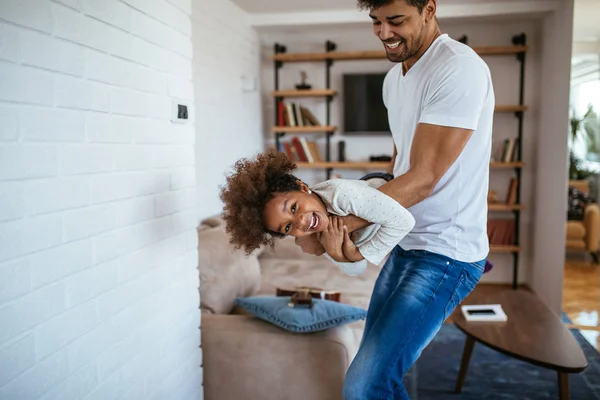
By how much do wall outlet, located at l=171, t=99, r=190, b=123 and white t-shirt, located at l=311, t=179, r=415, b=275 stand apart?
686mm

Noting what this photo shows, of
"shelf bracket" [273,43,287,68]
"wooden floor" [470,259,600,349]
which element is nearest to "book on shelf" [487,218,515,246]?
"wooden floor" [470,259,600,349]

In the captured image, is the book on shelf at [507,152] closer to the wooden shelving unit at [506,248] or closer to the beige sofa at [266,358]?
the wooden shelving unit at [506,248]

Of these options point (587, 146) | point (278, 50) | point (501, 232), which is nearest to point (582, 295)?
point (501, 232)

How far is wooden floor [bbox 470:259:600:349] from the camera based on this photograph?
12.9 ft

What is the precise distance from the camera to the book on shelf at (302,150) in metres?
5.26

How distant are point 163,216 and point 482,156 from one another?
3.54 feet

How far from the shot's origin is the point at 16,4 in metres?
1.23

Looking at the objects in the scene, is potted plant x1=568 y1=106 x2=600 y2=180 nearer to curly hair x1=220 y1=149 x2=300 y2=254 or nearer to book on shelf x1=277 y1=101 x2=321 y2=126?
book on shelf x1=277 y1=101 x2=321 y2=126

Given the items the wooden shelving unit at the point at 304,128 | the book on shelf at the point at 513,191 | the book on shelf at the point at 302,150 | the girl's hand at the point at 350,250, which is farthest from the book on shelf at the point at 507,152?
the girl's hand at the point at 350,250

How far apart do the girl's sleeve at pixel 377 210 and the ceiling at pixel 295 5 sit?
347 centimetres

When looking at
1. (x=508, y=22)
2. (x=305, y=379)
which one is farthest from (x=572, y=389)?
(x=508, y=22)

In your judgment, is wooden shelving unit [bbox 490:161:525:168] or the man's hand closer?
the man's hand

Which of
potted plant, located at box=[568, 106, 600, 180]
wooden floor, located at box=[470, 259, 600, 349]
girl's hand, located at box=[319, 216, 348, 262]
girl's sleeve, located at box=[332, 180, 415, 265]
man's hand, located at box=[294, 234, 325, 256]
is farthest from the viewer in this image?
potted plant, located at box=[568, 106, 600, 180]

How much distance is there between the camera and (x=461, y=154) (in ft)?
5.06
